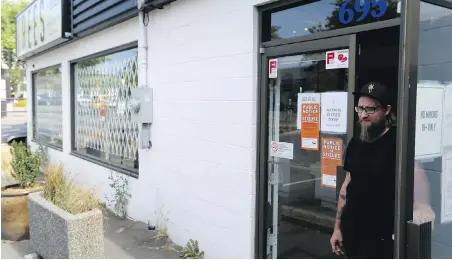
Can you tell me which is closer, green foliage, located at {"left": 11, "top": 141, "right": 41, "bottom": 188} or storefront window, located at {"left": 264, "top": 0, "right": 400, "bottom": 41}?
storefront window, located at {"left": 264, "top": 0, "right": 400, "bottom": 41}

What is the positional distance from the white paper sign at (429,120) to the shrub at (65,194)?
3.19 metres

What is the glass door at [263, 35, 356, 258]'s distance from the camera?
3.12 m

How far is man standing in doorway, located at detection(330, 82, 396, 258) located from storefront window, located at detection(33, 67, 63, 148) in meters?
7.61

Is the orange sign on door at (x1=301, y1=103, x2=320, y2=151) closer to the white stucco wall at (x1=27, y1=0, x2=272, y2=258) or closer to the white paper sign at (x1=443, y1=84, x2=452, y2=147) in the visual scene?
the white stucco wall at (x1=27, y1=0, x2=272, y2=258)

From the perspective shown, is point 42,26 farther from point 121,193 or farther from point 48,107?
point 121,193

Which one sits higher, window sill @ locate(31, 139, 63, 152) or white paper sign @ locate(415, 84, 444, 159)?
white paper sign @ locate(415, 84, 444, 159)

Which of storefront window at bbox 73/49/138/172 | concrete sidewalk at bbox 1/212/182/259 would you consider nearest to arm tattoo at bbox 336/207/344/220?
concrete sidewalk at bbox 1/212/182/259

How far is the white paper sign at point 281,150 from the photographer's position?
11.7ft

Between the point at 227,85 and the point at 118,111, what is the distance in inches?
120

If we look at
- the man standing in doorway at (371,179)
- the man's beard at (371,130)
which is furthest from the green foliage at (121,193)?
the man's beard at (371,130)

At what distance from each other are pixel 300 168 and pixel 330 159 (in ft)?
1.16

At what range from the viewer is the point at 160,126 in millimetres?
5316

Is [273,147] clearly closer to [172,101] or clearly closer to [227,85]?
[227,85]

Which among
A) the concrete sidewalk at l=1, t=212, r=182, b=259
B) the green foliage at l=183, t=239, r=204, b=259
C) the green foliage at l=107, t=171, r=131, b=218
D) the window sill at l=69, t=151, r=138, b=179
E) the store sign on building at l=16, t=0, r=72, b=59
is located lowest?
the concrete sidewalk at l=1, t=212, r=182, b=259
